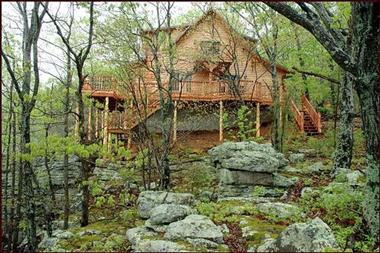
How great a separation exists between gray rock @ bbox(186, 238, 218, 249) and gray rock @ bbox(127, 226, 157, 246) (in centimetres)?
105

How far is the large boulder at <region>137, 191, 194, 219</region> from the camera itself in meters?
8.49

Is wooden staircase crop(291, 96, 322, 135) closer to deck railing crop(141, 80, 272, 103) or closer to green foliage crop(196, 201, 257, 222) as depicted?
deck railing crop(141, 80, 272, 103)

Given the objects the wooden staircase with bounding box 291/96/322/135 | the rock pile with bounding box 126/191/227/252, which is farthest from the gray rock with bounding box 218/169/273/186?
the wooden staircase with bounding box 291/96/322/135

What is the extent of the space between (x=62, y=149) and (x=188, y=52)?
1236cm

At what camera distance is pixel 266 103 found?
64.6 ft

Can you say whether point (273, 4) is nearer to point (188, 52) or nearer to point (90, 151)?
point (90, 151)

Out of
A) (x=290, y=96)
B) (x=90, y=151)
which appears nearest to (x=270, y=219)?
(x=90, y=151)

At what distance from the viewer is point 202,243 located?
5688mm

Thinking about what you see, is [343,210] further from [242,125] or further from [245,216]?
[242,125]

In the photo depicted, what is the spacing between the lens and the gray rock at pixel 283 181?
1085cm

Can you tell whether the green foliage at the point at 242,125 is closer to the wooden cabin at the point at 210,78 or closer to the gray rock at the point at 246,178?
the wooden cabin at the point at 210,78

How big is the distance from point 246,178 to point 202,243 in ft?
17.7

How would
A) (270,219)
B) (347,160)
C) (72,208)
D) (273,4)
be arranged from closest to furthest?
(273,4) → (270,219) → (347,160) → (72,208)

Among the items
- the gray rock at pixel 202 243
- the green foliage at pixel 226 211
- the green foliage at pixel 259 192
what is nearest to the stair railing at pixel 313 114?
the green foliage at pixel 259 192
